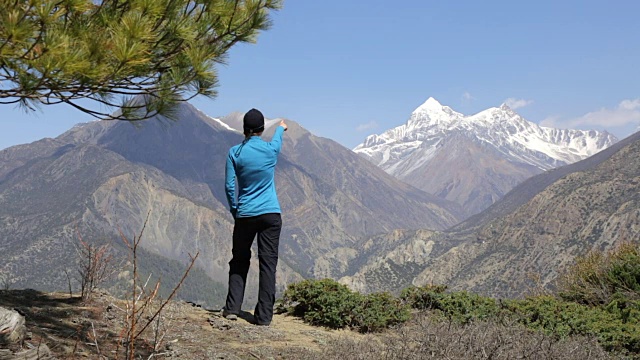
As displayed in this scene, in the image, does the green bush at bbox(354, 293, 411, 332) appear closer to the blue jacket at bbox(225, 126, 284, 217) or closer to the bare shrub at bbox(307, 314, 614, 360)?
the bare shrub at bbox(307, 314, 614, 360)

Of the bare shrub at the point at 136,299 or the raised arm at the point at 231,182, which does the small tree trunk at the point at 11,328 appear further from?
the raised arm at the point at 231,182

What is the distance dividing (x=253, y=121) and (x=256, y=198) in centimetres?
102

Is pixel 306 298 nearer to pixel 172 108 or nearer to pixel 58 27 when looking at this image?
pixel 172 108

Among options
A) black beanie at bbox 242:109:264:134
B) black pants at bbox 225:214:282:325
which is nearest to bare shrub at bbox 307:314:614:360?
black pants at bbox 225:214:282:325

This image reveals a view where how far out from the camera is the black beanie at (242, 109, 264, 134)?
693cm

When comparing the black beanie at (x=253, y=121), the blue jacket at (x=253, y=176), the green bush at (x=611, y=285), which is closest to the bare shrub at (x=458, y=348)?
the blue jacket at (x=253, y=176)

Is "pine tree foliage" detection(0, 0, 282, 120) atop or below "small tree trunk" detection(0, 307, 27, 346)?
atop

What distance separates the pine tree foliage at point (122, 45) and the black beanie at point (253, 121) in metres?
0.68

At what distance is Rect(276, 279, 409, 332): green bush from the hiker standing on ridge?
1.06m

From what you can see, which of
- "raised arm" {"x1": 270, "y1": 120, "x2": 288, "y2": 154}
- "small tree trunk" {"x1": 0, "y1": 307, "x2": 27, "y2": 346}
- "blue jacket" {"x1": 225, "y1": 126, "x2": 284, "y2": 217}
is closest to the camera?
"small tree trunk" {"x1": 0, "y1": 307, "x2": 27, "y2": 346}

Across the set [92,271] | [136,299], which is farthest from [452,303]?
[136,299]

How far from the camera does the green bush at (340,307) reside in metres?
7.68

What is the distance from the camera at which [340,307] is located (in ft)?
25.3

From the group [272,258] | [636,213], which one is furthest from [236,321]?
[636,213]
